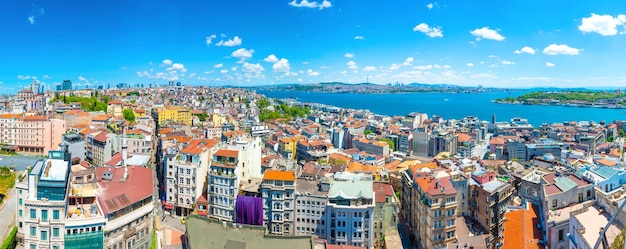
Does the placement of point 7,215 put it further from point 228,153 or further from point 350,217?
point 350,217

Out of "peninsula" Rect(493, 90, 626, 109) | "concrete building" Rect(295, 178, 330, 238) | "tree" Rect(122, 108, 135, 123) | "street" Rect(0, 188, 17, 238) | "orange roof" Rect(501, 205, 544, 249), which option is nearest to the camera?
"orange roof" Rect(501, 205, 544, 249)

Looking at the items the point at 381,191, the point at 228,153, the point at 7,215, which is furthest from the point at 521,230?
the point at 7,215

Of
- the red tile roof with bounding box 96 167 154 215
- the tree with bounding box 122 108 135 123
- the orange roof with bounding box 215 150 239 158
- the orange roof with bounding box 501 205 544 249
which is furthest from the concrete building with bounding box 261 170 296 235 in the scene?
the tree with bounding box 122 108 135 123

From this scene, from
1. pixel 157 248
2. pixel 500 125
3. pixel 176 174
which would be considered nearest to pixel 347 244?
pixel 157 248

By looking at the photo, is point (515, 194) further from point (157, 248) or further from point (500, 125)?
point (500, 125)

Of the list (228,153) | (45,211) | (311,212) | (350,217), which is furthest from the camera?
(228,153)

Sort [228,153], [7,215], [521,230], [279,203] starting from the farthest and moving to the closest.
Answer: [228,153] → [7,215] → [279,203] → [521,230]

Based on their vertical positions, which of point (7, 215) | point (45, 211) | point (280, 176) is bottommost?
point (7, 215)

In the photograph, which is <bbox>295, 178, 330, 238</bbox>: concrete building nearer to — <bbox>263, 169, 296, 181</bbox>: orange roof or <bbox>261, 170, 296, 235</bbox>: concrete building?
<bbox>261, 170, 296, 235</bbox>: concrete building
